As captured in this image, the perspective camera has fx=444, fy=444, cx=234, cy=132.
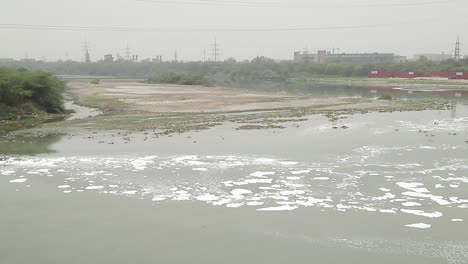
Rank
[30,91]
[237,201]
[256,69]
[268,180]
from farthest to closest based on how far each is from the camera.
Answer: [256,69], [30,91], [268,180], [237,201]

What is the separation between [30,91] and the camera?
2988 centimetres

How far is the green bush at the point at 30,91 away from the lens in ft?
96.1

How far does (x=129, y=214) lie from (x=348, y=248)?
4.75 metres

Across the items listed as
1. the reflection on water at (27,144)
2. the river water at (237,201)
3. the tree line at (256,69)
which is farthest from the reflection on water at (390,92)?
the reflection on water at (27,144)

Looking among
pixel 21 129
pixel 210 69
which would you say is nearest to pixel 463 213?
pixel 21 129

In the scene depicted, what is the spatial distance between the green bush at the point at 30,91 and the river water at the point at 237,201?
12.7 meters

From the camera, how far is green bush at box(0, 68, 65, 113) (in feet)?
96.1

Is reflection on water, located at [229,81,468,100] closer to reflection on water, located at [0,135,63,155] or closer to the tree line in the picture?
the tree line

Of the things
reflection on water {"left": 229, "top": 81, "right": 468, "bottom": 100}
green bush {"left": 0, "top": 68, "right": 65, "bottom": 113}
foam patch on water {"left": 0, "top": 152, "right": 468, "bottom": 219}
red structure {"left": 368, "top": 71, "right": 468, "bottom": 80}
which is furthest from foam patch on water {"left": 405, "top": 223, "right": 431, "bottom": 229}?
red structure {"left": 368, "top": 71, "right": 468, "bottom": 80}

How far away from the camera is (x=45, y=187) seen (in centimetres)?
1206

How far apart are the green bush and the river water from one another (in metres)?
12.7

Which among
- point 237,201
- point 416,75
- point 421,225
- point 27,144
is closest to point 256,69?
point 416,75

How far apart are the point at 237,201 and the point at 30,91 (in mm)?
24072

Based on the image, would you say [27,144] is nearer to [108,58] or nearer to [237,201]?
[237,201]
